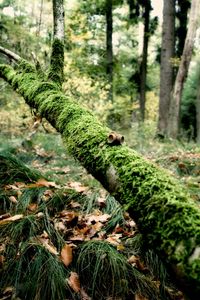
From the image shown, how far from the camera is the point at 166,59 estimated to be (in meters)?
12.3

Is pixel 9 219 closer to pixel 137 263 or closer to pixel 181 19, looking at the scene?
pixel 137 263

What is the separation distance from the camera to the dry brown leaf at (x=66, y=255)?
2907mm

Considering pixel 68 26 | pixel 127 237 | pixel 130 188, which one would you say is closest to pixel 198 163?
pixel 127 237

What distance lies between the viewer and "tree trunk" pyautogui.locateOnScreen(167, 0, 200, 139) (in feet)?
33.2

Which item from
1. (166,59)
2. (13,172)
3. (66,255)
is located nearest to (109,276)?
(66,255)

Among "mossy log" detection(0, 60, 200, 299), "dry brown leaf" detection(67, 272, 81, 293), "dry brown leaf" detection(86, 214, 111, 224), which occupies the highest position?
"mossy log" detection(0, 60, 200, 299)

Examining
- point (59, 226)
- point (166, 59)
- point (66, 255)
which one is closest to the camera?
point (66, 255)

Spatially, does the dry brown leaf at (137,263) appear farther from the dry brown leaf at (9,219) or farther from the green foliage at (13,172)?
the green foliage at (13,172)

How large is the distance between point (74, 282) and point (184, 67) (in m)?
8.77

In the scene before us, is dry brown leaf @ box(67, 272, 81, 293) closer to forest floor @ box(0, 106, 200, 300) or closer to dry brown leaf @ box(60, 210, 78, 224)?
forest floor @ box(0, 106, 200, 300)

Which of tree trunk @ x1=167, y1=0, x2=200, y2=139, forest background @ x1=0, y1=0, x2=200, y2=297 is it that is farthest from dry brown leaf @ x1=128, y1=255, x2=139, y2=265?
tree trunk @ x1=167, y1=0, x2=200, y2=139

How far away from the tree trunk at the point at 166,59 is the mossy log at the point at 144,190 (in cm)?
957

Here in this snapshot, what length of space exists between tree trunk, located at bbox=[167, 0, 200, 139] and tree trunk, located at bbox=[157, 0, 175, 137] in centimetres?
91

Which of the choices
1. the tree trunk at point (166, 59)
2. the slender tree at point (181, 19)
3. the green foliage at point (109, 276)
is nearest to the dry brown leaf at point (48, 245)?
the green foliage at point (109, 276)
